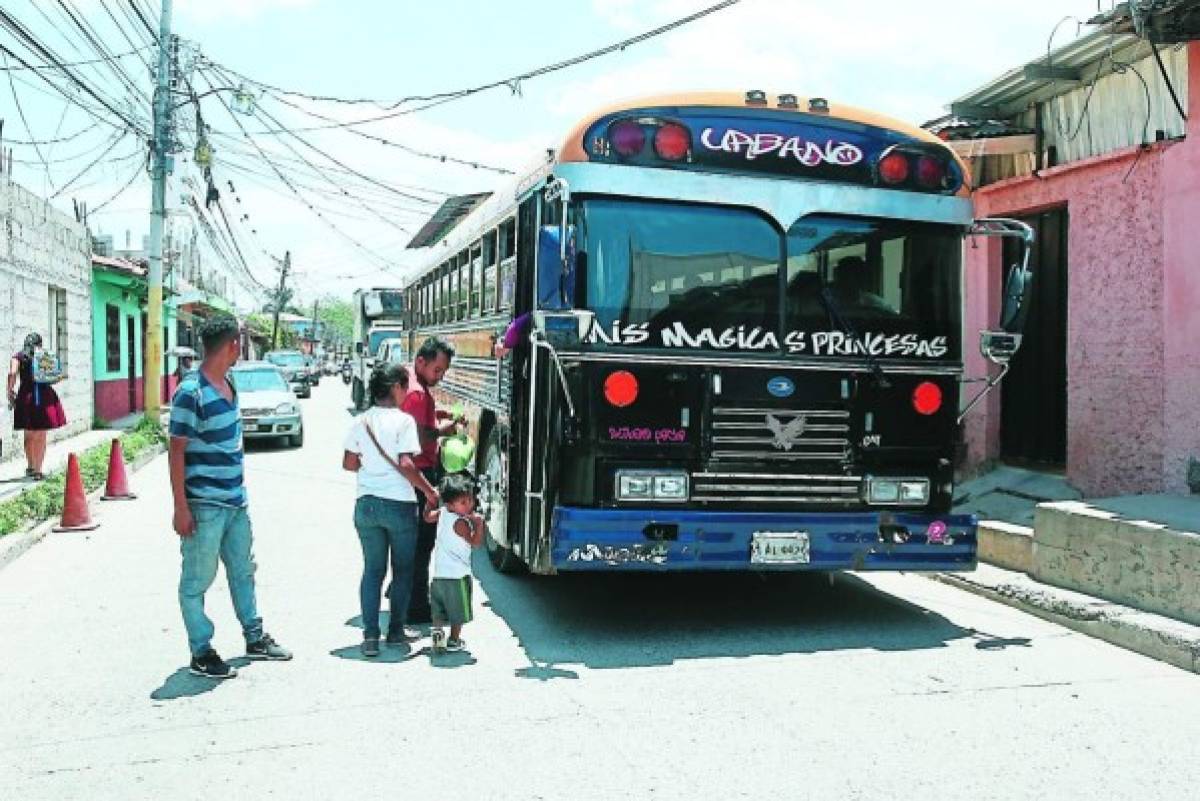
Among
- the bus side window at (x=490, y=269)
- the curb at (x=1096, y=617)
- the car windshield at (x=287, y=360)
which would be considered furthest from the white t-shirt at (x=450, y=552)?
the car windshield at (x=287, y=360)

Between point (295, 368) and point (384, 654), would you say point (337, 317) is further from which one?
point (384, 654)

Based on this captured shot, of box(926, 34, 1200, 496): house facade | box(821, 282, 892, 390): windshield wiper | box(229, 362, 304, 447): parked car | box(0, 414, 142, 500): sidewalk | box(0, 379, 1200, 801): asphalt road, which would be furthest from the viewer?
box(229, 362, 304, 447): parked car

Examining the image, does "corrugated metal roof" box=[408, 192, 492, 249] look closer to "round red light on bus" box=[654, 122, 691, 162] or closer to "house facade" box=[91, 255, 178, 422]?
"house facade" box=[91, 255, 178, 422]

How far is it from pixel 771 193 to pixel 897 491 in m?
1.94

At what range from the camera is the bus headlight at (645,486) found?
6121 millimetres

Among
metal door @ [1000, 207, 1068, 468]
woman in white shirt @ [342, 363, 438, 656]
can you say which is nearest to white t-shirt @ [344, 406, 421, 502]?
woman in white shirt @ [342, 363, 438, 656]

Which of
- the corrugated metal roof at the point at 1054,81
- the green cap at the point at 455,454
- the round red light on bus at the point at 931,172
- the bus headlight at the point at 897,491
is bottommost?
the bus headlight at the point at 897,491

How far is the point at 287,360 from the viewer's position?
36.5m

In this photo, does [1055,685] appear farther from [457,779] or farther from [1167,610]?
[457,779]

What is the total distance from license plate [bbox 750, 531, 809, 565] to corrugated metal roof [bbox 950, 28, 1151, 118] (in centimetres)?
496

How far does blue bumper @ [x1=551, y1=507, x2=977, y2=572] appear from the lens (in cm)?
602

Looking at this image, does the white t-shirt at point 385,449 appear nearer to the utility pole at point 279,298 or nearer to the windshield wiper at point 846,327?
the windshield wiper at point 846,327

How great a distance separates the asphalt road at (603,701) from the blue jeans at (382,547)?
27 centimetres

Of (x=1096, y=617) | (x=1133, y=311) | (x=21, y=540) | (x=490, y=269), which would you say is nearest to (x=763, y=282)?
(x=490, y=269)
